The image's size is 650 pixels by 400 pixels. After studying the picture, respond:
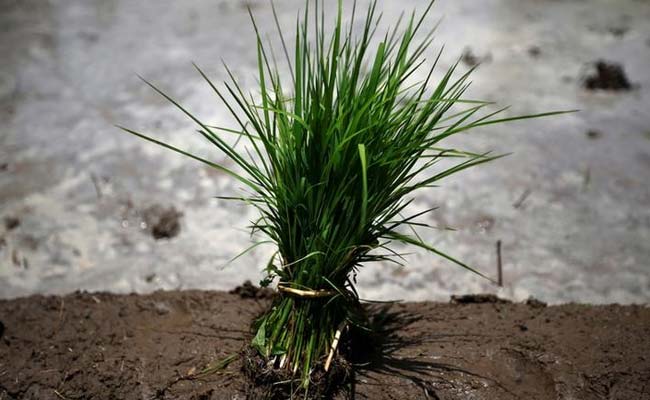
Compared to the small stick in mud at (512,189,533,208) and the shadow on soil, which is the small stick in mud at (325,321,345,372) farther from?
the small stick in mud at (512,189,533,208)

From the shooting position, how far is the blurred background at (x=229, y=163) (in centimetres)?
324

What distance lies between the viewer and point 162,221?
11.5ft

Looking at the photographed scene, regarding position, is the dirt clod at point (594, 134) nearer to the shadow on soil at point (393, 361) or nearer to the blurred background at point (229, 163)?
the blurred background at point (229, 163)

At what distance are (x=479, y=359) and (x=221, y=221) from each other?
1769 millimetres

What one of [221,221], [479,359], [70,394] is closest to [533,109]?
[221,221]

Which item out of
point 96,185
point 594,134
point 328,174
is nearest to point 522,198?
point 594,134

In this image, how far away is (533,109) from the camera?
4.33 metres

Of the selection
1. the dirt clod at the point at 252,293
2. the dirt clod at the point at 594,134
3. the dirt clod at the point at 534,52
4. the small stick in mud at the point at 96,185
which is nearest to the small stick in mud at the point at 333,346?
the dirt clod at the point at 252,293

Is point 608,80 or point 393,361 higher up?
point 608,80

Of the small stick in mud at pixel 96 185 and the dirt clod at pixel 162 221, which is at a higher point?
the small stick in mud at pixel 96 185

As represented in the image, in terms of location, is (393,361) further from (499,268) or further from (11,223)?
(11,223)

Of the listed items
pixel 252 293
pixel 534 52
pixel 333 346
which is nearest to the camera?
pixel 333 346

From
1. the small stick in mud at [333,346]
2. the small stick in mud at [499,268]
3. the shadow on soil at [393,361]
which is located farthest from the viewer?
the small stick in mud at [499,268]

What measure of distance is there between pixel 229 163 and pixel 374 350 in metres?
1.99
